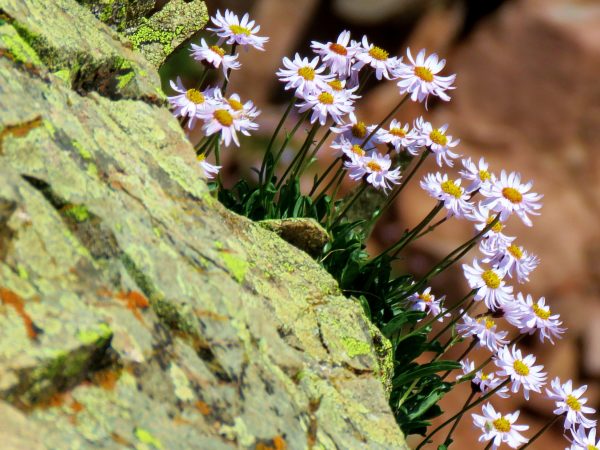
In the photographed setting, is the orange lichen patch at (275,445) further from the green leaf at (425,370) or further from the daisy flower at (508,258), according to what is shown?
the daisy flower at (508,258)

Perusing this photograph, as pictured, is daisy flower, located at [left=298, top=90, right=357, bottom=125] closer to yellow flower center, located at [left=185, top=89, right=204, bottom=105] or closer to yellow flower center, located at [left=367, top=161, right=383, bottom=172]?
yellow flower center, located at [left=367, top=161, right=383, bottom=172]

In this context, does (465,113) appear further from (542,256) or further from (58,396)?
(58,396)

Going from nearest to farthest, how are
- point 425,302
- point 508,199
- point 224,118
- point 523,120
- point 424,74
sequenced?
point 224,118, point 508,199, point 424,74, point 425,302, point 523,120

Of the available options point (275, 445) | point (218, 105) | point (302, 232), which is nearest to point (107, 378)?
point (275, 445)

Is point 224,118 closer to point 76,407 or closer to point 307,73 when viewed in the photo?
point 307,73

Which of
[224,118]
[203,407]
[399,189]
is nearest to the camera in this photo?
[203,407]

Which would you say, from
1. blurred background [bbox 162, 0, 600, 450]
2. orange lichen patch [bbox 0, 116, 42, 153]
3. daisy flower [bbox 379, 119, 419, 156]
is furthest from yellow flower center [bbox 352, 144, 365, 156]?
blurred background [bbox 162, 0, 600, 450]

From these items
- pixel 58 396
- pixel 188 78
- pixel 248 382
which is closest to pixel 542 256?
pixel 188 78
